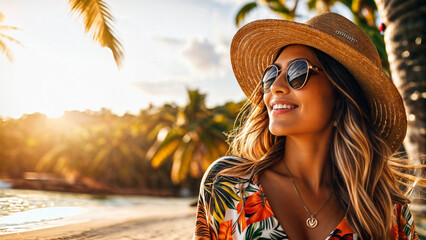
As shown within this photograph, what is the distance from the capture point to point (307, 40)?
79.2 inches

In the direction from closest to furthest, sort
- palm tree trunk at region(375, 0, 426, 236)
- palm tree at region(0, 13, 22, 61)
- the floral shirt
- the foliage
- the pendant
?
the floral shirt → the pendant → palm tree at region(0, 13, 22, 61) → palm tree trunk at region(375, 0, 426, 236) → the foliage

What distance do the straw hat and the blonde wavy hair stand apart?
0.09 meters

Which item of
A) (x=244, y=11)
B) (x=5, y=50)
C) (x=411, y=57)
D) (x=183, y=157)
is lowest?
(x=5, y=50)

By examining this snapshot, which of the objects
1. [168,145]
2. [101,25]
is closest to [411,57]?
[101,25]

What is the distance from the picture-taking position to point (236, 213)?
6.08ft

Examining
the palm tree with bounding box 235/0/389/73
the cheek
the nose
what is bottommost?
the cheek

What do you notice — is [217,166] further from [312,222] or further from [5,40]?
[5,40]

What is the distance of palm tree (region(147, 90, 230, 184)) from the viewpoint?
2511 centimetres

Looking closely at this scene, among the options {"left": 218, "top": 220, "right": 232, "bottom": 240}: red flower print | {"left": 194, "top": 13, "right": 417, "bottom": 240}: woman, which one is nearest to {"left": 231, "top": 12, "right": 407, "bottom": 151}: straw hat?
{"left": 194, "top": 13, "right": 417, "bottom": 240}: woman

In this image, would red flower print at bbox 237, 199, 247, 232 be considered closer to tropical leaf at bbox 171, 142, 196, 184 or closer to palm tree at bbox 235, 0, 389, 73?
palm tree at bbox 235, 0, 389, 73

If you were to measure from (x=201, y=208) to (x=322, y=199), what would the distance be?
715mm

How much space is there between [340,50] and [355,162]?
64cm

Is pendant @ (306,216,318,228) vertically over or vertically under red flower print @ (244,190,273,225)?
under

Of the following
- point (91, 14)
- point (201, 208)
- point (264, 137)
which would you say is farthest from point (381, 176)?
point (91, 14)
